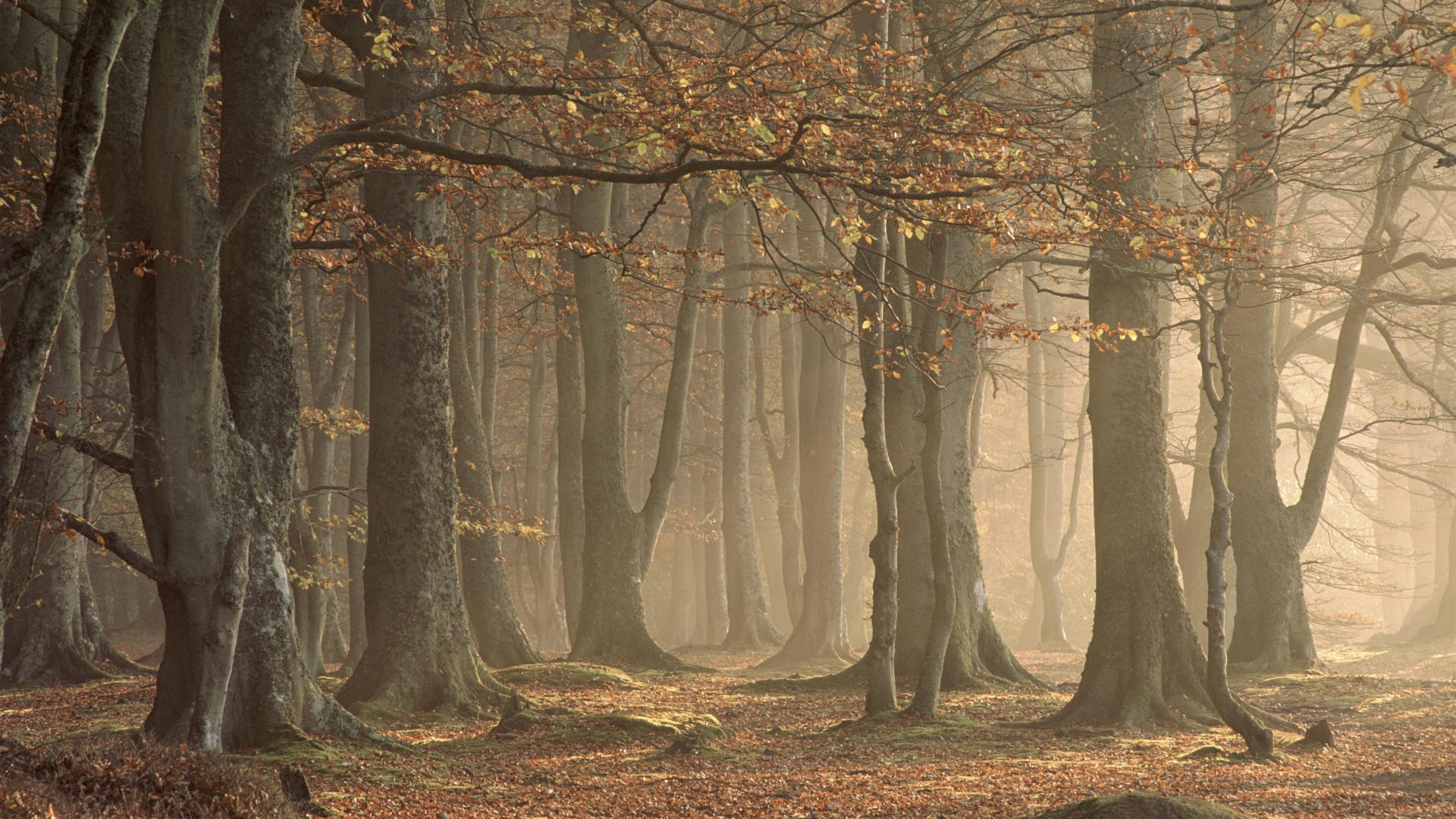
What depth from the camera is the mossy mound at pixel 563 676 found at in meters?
13.2

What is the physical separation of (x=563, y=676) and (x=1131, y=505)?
6.81 metres

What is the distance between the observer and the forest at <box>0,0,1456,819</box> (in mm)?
7055

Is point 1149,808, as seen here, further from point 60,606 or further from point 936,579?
point 60,606

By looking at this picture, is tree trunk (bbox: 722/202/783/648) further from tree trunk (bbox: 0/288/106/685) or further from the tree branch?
the tree branch

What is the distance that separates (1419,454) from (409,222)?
34504 millimetres

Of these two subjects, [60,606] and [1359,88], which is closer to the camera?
[1359,88]

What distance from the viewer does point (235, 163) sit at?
8047 millimetres

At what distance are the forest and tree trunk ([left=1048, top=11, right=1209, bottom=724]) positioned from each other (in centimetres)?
5

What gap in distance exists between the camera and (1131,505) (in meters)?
11.0

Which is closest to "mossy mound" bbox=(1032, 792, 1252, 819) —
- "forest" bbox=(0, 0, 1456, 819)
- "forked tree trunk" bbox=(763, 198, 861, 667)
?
"forest" bbox=(0, 0, 1456, 819)

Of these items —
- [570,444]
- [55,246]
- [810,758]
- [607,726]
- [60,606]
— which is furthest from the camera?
[570,444]

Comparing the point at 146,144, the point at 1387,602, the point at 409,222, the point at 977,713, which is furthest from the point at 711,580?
the point at 1387,602

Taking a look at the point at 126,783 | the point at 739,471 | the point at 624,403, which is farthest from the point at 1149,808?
the point at 739,471

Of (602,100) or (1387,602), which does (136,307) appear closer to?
(602,100)
